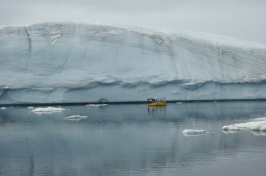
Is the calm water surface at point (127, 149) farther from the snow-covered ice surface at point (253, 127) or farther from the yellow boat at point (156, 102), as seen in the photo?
the yellow boat at point (156, 102)

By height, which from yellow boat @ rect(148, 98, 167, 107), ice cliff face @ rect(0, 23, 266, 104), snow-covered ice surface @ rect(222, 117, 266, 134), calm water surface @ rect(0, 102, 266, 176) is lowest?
calm water surface @ rect(0, 102, 266, 176)

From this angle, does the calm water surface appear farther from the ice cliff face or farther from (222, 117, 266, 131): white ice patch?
the ice cliff face

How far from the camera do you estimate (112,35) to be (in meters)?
28.5

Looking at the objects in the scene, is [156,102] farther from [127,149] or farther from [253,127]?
[127,149]

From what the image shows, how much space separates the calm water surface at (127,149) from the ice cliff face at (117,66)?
8.86 m

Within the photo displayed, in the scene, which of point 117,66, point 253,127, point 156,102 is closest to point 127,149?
point 253,127

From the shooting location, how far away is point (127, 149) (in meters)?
11.7

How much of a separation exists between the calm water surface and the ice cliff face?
29.1 ft

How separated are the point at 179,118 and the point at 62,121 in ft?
14.1

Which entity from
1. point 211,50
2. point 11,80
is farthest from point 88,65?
point 211,50

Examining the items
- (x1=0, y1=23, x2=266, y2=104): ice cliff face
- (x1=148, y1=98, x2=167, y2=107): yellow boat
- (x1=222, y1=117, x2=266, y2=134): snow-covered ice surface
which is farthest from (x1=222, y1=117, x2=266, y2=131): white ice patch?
(x1=0, y1=23, x2=266, y2=104): ice cliff face

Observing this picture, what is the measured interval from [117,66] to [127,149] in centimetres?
1639

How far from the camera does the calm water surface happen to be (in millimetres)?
9453

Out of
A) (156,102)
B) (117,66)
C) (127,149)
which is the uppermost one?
(117,66)
